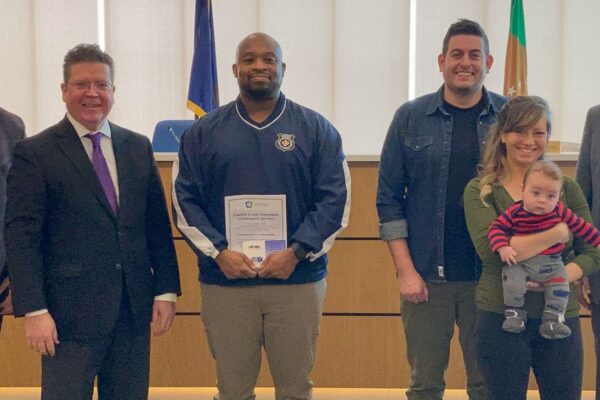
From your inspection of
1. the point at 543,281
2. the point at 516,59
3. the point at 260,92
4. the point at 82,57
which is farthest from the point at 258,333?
the point at 516,59

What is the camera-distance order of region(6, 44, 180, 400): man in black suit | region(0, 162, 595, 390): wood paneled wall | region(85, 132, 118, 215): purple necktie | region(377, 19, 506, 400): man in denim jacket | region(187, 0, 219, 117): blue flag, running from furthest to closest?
region(187, 0, 219, 117): blue flag < region(0, 162, 595, 390): wood paneled wall < region(377, 19, 506, 400): man in denim jacket < region(85, 132, 118, 215): purple necktie < region(6, 44, 180, 400): man in black suit

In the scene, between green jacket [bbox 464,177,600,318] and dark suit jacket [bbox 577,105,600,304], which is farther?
dark suit jacket [bbox 577,105,600,304]

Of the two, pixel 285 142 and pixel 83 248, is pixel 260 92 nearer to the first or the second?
pixel 285 142

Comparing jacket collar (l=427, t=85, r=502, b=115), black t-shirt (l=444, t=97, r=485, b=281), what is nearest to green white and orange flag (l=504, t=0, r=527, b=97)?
jacket collar (l=427, t=85, r=502, b=115)

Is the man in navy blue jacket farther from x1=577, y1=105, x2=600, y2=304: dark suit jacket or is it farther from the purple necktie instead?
x1=577, y1=105, x2=600, y2=304: dark suit jacket

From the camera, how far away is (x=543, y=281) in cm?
216

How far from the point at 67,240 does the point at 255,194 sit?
2.15 feet

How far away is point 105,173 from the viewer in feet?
7.75

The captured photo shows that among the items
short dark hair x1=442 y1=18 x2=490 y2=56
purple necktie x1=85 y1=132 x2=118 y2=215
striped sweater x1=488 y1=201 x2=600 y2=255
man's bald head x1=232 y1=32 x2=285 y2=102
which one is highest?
short dark hair x1=442 y1=18 x2=490 y2=56

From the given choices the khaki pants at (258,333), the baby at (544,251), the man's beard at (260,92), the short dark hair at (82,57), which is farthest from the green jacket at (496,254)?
the short dark hair at (82,57)

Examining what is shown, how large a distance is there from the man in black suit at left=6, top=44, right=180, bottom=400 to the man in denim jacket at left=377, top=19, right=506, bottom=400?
0.93 m

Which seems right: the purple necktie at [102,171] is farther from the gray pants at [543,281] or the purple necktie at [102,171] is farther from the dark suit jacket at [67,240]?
the gray pants at [543,281]

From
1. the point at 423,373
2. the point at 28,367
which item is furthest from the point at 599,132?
A: the point at 28,367

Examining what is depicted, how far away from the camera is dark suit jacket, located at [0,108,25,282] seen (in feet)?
8.41
